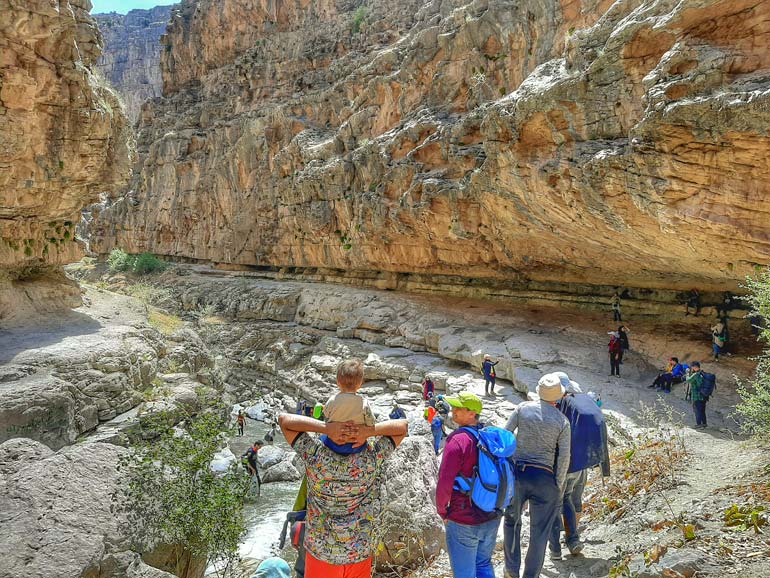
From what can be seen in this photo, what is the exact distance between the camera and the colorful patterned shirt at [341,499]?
313 cm

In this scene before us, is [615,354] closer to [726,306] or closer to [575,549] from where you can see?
[726,306]

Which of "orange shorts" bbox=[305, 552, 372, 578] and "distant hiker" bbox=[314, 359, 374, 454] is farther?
"orange shorts" bbox=[305, 552, 372, 578]

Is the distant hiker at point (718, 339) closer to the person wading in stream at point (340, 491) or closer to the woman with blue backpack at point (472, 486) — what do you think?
the woman with blue backpack at point (472, 486)

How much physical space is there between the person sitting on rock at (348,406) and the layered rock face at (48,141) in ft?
39.3

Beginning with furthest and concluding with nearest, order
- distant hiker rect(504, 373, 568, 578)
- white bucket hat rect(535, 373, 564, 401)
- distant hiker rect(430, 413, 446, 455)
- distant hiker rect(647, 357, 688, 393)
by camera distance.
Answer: distant hiker rect(647, 357, 688, 393)
distant hiker rect(430, 413, 446, 455)
white bucket hat rect(535, 373, 564, 401)
distant hiker rect(504, 373, 568, 578)

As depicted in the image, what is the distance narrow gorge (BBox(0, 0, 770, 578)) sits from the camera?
15.9 feet

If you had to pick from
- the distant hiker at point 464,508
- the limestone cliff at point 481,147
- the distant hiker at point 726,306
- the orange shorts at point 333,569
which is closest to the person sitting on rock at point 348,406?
the distant hiker at point 464,508

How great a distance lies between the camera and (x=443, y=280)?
22969 mm

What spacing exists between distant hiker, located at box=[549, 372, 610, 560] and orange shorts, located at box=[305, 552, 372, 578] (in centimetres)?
227

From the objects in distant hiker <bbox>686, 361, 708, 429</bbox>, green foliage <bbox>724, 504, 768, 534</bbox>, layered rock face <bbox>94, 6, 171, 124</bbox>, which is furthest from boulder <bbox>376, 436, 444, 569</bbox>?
layered rock face <bbox>94, 6, 171, 124</bbox>

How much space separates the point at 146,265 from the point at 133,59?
2367 inches

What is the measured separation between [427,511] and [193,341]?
40.3 feet

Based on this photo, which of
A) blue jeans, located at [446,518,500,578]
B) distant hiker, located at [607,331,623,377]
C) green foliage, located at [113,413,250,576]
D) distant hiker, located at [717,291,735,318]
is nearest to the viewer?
blue jeans, located at [446,518,500,578]

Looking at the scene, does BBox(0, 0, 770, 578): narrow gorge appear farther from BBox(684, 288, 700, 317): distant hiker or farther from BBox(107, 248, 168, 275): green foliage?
BBox(107, 248, 168, 275): green foliage
